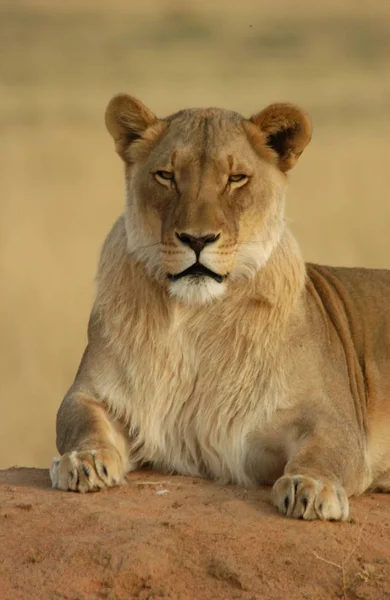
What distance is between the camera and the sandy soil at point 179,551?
15.2 ft

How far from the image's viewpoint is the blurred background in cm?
1171

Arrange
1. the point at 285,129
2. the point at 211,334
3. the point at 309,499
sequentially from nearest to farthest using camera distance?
1. the point at 309,499
2. the point at 211,334
3. the point at 285,129

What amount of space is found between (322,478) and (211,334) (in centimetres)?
81

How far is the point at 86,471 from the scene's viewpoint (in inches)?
221

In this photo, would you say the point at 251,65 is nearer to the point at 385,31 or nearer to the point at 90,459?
the point at 385,31

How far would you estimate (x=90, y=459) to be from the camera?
5.68 m

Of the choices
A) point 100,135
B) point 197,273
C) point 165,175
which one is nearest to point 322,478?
point 197,273

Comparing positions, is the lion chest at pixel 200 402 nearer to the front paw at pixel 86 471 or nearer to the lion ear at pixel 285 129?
the front paw at pixel 86 471

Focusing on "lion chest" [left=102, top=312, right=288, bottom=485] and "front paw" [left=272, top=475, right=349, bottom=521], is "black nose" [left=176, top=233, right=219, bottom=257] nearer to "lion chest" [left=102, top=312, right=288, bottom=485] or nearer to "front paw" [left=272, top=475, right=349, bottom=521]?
"lion chest" [left=102, top=312, right=288, bottom=485]

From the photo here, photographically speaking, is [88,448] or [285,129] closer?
[88,448]

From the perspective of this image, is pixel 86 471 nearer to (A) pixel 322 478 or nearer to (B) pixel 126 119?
(A) pixel 322 478

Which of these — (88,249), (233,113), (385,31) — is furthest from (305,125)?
(385,31)

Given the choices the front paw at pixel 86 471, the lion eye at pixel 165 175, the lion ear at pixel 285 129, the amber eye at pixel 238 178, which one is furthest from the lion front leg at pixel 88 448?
the lion ear at pixel 285 129

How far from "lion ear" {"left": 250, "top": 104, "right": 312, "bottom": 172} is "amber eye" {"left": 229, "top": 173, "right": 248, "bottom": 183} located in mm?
283
